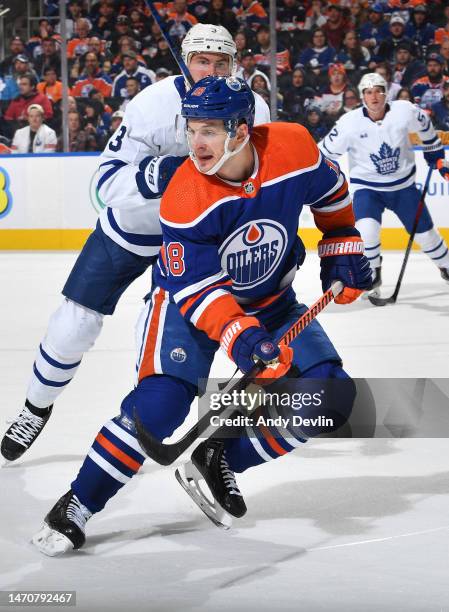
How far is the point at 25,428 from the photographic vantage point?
10.1ft

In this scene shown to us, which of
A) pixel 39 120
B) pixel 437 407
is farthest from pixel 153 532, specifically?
pixel 39 120

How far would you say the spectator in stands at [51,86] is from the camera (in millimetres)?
9344

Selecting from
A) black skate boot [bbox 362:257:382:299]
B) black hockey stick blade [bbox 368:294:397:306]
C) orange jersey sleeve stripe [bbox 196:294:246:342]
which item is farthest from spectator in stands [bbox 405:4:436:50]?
orange jersey sleeve stripe [bbox 196:294:246:342]

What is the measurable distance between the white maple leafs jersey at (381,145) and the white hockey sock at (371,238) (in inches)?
10.2

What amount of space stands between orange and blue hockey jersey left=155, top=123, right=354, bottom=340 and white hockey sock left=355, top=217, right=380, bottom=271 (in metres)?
3.89

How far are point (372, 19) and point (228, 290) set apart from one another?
7.52m

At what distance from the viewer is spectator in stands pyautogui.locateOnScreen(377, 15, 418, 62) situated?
9.20 m

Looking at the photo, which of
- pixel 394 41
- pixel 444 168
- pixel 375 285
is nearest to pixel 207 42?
pixel 444 168

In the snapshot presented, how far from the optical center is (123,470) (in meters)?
2.31

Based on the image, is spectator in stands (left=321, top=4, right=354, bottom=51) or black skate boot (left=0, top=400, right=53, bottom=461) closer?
black skate boot (left=0, top=400, right=53, bottom=461)

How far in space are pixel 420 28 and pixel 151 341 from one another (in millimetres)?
7373

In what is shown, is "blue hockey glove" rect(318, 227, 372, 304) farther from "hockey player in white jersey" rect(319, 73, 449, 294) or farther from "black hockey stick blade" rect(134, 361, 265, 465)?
"hockey player in white jersey" rect(319, 73, 449, 294)

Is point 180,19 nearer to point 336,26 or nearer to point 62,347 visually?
point 336,26

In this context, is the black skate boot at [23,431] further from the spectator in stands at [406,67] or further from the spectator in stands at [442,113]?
the spectator in stands at [406,67]
